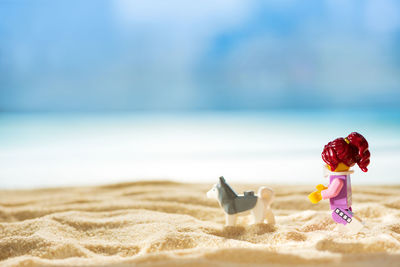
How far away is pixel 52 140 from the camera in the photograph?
5191mm

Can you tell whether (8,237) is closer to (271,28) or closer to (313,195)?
(313,195)

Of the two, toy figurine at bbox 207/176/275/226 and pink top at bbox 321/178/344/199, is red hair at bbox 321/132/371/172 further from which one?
toy figurine at bbox 207/176/275/226

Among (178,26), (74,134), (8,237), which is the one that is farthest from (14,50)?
(8,237)

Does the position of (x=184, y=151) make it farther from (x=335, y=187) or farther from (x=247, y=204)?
(x=335, y=187)

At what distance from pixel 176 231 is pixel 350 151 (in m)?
0.62

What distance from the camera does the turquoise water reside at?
3322mm

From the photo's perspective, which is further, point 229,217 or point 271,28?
point 271,28

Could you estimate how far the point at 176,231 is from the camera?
1536 millimetres

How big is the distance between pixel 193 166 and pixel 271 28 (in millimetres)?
6905

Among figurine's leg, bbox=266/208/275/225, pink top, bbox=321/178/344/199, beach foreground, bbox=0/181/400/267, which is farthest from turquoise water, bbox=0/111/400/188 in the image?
pink top, bbox=321/178/344/199

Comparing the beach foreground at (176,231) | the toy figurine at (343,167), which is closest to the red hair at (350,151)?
the toy figurine at (343,167)

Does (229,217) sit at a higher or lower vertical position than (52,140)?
lower

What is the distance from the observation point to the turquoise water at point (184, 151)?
3322 millimetres

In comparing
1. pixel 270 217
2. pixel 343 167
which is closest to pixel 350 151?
pixel 343 167
